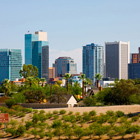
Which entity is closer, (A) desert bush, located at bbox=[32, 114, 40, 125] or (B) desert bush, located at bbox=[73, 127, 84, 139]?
(B) desert bush, located at bbox=[73, 127, 84, 139]

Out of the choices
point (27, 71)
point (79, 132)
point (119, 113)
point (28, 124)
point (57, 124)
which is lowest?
point (79, 132)

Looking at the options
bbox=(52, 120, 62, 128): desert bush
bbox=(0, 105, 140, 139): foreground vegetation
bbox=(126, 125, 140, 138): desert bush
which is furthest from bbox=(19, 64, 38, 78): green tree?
Result: bbox=(126, 125, 140, 138): desert bush

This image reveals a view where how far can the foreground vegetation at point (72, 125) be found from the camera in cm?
4222

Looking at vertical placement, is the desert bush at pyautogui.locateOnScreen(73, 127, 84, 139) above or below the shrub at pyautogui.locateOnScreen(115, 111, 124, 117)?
below

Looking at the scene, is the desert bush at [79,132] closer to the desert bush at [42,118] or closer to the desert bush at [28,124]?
the desert bush at [28,124]

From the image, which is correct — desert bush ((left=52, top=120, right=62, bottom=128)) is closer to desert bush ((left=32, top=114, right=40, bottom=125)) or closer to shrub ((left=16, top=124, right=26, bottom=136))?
shrub ((left=16, top=124, right=26, bottom=136))

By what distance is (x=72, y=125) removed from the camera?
153ft

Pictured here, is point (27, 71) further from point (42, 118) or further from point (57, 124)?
point (57, 124)

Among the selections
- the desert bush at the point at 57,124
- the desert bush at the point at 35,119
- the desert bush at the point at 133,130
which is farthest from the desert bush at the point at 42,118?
the desert bush at the point at 133,130

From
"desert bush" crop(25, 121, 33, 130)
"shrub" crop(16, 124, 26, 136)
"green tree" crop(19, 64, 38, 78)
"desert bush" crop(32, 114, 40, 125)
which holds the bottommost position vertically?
"shrub" crop(16, 124, 26, 136)

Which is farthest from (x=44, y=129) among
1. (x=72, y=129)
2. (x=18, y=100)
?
(x=18, y=100)

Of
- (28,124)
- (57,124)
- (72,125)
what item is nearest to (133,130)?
(72,125)

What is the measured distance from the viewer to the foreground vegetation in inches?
1662

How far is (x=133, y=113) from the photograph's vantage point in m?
50.8
